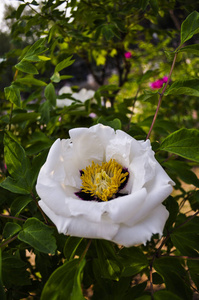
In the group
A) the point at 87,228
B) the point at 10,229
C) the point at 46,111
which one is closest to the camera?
the point at 87,228

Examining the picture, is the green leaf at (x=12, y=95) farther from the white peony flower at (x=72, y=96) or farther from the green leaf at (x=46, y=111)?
the white peony flower at (x=72, y=96)

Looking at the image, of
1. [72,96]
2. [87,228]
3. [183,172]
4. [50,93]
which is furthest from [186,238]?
[72,96]

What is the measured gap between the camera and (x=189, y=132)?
595 millimetres

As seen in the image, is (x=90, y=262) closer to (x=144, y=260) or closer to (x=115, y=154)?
(x=144, y=260)

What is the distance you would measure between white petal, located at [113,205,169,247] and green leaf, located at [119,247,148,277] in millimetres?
154

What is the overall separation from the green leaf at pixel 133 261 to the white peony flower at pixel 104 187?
125 mm

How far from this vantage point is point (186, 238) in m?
0.64

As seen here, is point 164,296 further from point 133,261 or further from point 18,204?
point 18,204

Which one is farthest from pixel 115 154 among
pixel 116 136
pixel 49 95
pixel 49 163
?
pixel 49 95

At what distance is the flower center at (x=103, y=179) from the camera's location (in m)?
0.61

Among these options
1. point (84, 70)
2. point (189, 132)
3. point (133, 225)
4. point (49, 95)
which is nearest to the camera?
point (133, 225)

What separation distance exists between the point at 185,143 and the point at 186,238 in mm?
217

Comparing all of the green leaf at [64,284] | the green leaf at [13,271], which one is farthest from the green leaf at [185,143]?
the green leaf at [13,271]

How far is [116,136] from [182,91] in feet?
0.58
